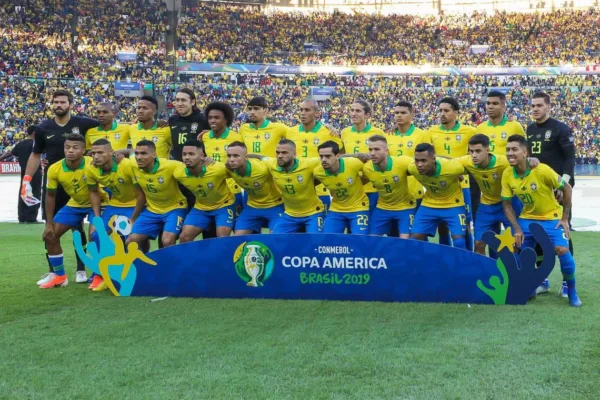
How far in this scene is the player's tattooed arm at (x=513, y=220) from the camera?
6.92 meters

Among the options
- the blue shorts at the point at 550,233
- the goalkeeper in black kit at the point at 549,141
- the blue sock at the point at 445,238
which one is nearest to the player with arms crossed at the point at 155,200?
the blue sock at the point at 445,238

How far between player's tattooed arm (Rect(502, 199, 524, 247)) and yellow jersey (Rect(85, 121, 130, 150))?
4.79 metres

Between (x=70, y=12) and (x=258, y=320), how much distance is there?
38661mm

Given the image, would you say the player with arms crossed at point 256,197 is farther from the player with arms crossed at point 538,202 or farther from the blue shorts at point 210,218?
the player with arms crossed at point 538,202

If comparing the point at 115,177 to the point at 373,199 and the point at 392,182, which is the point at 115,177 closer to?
the point at 373,199

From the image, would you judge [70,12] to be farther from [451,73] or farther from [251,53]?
[451,73]

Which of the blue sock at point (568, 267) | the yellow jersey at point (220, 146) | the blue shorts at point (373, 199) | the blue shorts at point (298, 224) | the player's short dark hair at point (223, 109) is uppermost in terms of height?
the player's short dark hair at point (223, 109)

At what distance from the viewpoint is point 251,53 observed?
43.5 meters

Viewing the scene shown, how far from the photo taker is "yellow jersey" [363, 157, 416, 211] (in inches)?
300

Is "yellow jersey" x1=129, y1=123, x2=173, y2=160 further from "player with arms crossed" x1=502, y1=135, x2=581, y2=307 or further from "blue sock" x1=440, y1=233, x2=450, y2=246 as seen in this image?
"player with arms crossed" x1=502, y1=135, x2=581, y2=307

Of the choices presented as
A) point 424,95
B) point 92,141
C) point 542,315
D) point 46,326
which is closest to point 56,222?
point 92,141

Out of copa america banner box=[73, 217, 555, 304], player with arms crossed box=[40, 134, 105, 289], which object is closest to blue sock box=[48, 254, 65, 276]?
player with arms crossed box=[40, 134, 105, 289]

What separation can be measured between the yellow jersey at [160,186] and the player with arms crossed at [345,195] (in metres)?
1.70

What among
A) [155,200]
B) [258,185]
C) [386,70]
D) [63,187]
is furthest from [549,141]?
[386,70]
